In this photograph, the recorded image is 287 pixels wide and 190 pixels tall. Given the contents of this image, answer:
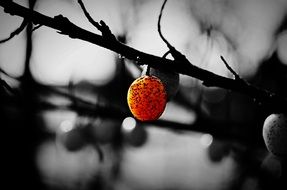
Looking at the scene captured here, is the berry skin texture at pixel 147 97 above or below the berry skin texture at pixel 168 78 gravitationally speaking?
below

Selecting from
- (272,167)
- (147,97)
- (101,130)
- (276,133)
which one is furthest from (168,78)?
(272,167)

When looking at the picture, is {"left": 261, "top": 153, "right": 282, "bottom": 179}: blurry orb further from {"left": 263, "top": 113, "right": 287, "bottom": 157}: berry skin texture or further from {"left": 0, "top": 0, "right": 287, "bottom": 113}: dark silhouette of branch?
{"left": 0, "top": 0, "right": 287, "bottom": 113}: dark silhouette of branch

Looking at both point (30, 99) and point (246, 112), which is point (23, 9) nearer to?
point (30, 99)

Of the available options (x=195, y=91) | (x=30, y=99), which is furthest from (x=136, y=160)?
(x=30, y=99)

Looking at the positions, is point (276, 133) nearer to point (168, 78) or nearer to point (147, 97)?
point (168, 78)

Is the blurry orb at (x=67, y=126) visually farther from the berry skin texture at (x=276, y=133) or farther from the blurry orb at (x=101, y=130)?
the berry skin texture at (x=276, y=133)

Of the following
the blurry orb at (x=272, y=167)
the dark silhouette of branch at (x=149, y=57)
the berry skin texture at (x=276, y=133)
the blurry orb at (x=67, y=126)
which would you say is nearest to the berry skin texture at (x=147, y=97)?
the dark silhouette of branch at (x=149, y=57)

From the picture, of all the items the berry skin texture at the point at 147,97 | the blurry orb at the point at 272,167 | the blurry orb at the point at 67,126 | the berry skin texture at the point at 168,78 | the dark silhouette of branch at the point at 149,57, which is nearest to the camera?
the dark silhouette of branch at the point at 149,57
